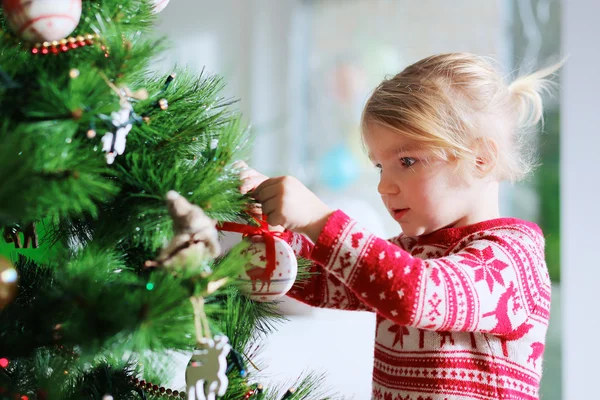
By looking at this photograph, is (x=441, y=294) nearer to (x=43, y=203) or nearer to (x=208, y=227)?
(x=208, y=227)

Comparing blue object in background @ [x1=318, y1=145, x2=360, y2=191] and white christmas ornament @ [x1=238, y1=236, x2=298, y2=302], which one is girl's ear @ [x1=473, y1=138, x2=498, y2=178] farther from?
blue object in background @ [x1=318, y1=145, x2=360, y2=191]

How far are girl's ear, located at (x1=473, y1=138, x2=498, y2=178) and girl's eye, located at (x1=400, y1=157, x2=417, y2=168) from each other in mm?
88

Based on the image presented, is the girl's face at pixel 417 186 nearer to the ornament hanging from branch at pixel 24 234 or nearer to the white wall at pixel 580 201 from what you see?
the ornament hanging from branch at pixel 24 234

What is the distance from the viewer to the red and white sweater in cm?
65

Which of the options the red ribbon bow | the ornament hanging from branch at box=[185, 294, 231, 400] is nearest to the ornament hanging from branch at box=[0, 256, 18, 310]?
the ornament hanging from branch at box=[185, 294, 231, 400]

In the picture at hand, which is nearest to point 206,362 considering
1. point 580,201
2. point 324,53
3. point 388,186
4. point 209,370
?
point 209,370

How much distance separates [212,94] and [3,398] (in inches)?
12.2

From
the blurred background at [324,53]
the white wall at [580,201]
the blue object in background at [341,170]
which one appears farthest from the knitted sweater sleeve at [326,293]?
the blue object in background at [341,170]

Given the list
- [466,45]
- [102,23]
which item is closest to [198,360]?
[102,23]

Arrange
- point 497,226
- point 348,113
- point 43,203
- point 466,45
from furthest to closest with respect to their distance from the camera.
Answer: point 348,113
point 466,45
point 497,226
point 43,203

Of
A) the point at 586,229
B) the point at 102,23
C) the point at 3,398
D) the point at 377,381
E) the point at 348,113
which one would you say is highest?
the point at 348,113

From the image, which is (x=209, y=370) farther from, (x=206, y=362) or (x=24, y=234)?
(x=24, y=234)

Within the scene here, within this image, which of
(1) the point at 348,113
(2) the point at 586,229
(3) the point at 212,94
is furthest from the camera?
(1) the point at 348,113

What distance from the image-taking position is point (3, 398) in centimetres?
47
